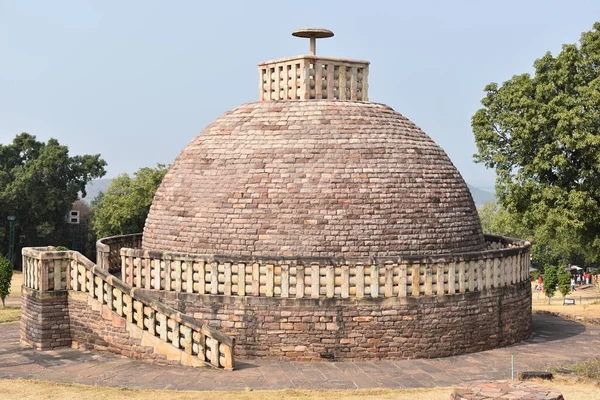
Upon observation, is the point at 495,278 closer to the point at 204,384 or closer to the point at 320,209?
the point at 320,209

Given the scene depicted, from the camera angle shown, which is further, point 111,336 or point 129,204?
point 129,204

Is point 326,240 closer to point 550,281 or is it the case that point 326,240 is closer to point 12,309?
point 12,309

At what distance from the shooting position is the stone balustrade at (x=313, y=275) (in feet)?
52.6

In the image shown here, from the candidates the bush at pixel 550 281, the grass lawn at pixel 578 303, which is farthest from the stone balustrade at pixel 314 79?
the bush at pixel 550 281

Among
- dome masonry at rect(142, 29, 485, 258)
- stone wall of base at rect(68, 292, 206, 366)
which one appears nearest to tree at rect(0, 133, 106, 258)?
dome masonry at rect(142, 29, 485, 258)

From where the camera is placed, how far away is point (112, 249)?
70.0 feet

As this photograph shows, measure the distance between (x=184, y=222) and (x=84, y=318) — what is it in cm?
298

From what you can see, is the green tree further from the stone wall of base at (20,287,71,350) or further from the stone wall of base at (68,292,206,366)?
the stone wall of base at (20,287,71,350)

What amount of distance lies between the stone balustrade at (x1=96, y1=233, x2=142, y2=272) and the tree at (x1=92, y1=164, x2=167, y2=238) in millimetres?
24380

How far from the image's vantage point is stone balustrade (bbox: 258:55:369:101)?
18984 mm

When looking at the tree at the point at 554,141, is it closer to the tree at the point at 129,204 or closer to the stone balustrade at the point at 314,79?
the stone balustrade at the point at 314,79

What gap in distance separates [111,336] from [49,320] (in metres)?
1.64

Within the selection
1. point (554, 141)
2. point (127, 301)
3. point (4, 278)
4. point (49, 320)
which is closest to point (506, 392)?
point (127, 301)

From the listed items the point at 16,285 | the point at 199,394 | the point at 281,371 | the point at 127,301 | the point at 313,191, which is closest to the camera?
the point at 199,394
